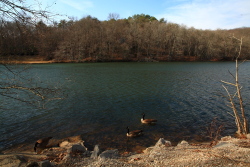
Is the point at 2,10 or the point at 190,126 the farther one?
the point at 190,126

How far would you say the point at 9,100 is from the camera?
1877 cm

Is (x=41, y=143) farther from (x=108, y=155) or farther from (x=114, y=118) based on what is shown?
(x=114, y=118)

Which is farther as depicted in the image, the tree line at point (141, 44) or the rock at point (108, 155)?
the tree line at point (141, 44)

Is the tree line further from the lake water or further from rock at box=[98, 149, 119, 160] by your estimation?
rock at box=[98, 149, 119, 160]

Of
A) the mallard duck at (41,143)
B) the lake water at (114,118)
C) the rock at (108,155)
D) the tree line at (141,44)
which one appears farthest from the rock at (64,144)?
the tree line at (141,44)

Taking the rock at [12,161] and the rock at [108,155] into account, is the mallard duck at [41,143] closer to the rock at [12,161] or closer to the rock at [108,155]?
the rock at [12,161]

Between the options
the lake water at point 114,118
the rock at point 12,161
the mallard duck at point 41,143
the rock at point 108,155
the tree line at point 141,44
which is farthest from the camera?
A: the tree line at point 141,44

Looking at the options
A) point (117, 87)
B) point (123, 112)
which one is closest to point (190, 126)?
point (123, 112)

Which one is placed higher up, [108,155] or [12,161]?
[12,161]

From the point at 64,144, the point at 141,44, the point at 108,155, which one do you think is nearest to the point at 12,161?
the point at 64,144

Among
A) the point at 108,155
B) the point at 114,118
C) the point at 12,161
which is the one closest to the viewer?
the point at 12,161

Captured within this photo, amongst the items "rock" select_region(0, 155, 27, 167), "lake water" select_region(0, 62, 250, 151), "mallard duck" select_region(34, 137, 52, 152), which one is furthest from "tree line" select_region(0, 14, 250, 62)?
"rock" select_region(0, 155, 27, 167)

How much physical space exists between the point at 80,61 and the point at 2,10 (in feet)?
224

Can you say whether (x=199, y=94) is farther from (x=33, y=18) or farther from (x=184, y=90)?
(x=33, y=18)
